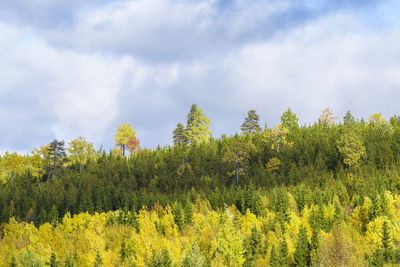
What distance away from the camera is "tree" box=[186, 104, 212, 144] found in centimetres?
14875

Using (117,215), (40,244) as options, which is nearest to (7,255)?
(40,244)

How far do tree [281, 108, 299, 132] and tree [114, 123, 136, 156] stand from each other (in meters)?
54.7

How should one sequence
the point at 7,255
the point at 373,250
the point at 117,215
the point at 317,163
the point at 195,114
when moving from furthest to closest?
the point at 195,114 → the point at 317,163 → the point at 117,215 → the point at 7,255 → the point at 373,250

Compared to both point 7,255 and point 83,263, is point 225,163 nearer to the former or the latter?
point 83,263

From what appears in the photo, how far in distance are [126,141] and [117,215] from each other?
173 ft

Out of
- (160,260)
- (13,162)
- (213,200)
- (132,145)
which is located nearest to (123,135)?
(132,145)

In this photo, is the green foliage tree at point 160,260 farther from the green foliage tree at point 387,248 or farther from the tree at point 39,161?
the tree at point 39,161

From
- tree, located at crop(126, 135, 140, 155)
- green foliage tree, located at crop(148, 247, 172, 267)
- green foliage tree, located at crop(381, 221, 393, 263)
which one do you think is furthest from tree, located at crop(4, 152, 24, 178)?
green foliage tree, located at crop(381, 221, 393, 263)

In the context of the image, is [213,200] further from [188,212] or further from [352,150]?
[352,150]

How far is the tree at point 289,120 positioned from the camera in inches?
5692

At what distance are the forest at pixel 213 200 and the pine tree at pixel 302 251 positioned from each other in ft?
0.69

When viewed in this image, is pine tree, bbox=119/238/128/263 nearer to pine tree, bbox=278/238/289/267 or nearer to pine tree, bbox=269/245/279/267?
pine tree, bbox=269/245/279/267

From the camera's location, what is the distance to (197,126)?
150 m

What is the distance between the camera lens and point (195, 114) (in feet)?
487
